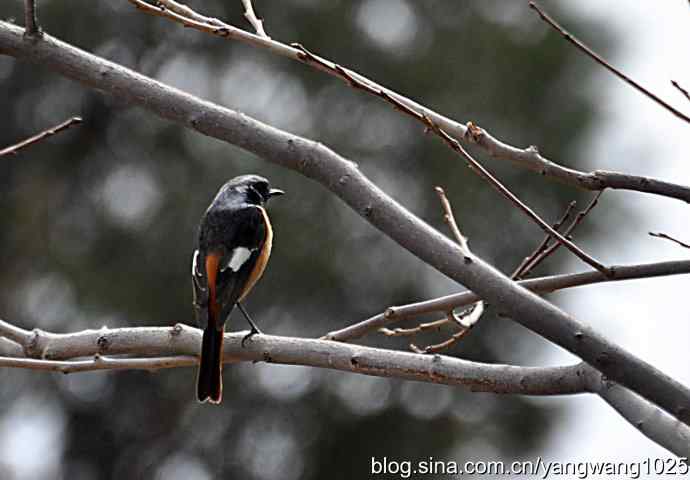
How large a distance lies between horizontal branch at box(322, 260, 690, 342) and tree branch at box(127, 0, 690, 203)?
0.15 m

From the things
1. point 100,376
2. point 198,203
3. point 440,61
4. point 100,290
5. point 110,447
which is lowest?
point 110,447

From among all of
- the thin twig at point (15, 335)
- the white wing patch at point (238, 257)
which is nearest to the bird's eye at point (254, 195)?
the white wing patch at point (238, 257)

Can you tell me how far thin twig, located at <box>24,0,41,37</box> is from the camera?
2312 millimetres

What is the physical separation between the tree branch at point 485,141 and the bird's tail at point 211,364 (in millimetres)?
1025

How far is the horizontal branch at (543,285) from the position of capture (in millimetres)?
2229

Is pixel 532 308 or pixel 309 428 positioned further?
pixel 309 428

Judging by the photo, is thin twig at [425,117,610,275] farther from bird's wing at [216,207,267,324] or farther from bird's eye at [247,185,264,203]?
bird's eye at [247,185,264,203]

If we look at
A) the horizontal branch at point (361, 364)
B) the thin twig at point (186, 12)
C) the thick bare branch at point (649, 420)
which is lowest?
A: the thick bare branch at point (649, 420)

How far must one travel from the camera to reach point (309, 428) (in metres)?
11.2

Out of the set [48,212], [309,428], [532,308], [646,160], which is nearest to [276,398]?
[309,428]

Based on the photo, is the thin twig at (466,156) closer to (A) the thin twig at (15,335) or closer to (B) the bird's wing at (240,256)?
(A) the thin twig at (15,335)

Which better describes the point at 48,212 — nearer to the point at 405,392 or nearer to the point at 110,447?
the point at 110,447

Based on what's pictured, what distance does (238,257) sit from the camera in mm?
3891

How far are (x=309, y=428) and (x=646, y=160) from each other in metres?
4.29
